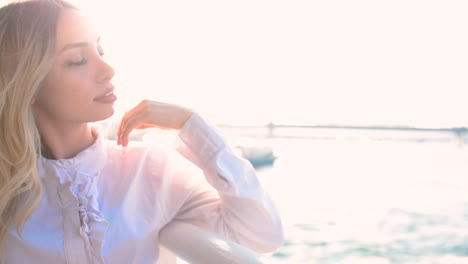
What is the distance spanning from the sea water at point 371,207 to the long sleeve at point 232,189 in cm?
47

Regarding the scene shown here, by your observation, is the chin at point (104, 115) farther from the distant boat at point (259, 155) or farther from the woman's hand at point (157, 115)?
the distant boat at point (259, 155)

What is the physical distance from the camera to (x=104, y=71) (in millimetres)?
817

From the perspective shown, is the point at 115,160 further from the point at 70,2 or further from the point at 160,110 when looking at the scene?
the point at 70,2

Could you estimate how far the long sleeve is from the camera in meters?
0.81

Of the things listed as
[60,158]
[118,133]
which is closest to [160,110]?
[118,133]

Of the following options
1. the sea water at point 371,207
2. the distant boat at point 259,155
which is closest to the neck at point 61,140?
the sea water at point 371,207

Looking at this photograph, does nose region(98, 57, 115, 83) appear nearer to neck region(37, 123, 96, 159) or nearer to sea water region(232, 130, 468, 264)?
neck region(37, 123, 96, 159)

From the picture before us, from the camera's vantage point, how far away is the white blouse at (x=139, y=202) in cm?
81

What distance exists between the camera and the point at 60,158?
2.86 ft

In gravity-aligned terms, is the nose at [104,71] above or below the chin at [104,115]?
above

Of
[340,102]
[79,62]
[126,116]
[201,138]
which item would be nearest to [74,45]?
[79,62]

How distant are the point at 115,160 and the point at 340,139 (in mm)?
16615

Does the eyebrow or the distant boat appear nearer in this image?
the eyebrow

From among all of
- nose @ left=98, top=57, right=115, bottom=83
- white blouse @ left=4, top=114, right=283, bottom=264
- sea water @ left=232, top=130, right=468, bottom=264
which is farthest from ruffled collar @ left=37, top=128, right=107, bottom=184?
sea water @ left=232, top=130, right=468, bottom=264
